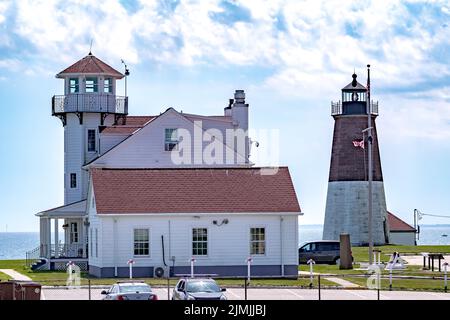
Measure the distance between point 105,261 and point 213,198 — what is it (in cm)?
589

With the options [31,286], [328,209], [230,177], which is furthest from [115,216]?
[328,209]

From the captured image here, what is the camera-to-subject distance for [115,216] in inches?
2195

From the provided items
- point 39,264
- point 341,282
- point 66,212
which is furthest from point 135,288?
point 66,212

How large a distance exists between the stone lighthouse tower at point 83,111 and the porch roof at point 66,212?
4531mm

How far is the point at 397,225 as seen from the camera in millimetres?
99750

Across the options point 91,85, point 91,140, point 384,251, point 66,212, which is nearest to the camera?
point 66,212

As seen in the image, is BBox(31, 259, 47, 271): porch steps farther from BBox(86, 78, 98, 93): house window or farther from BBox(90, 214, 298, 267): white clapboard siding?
BBox(86, 78, 98, 93): house window

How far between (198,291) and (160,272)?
1883 cm

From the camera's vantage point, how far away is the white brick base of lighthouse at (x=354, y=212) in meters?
86.2

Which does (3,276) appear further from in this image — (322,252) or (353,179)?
(353,179)

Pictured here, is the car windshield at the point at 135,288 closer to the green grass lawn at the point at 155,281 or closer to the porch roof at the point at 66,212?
the green grass lawn at the point at 155,281

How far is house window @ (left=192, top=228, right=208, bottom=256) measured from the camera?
56.5m

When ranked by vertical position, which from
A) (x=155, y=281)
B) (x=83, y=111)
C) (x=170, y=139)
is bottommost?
(x=155, y=281)
